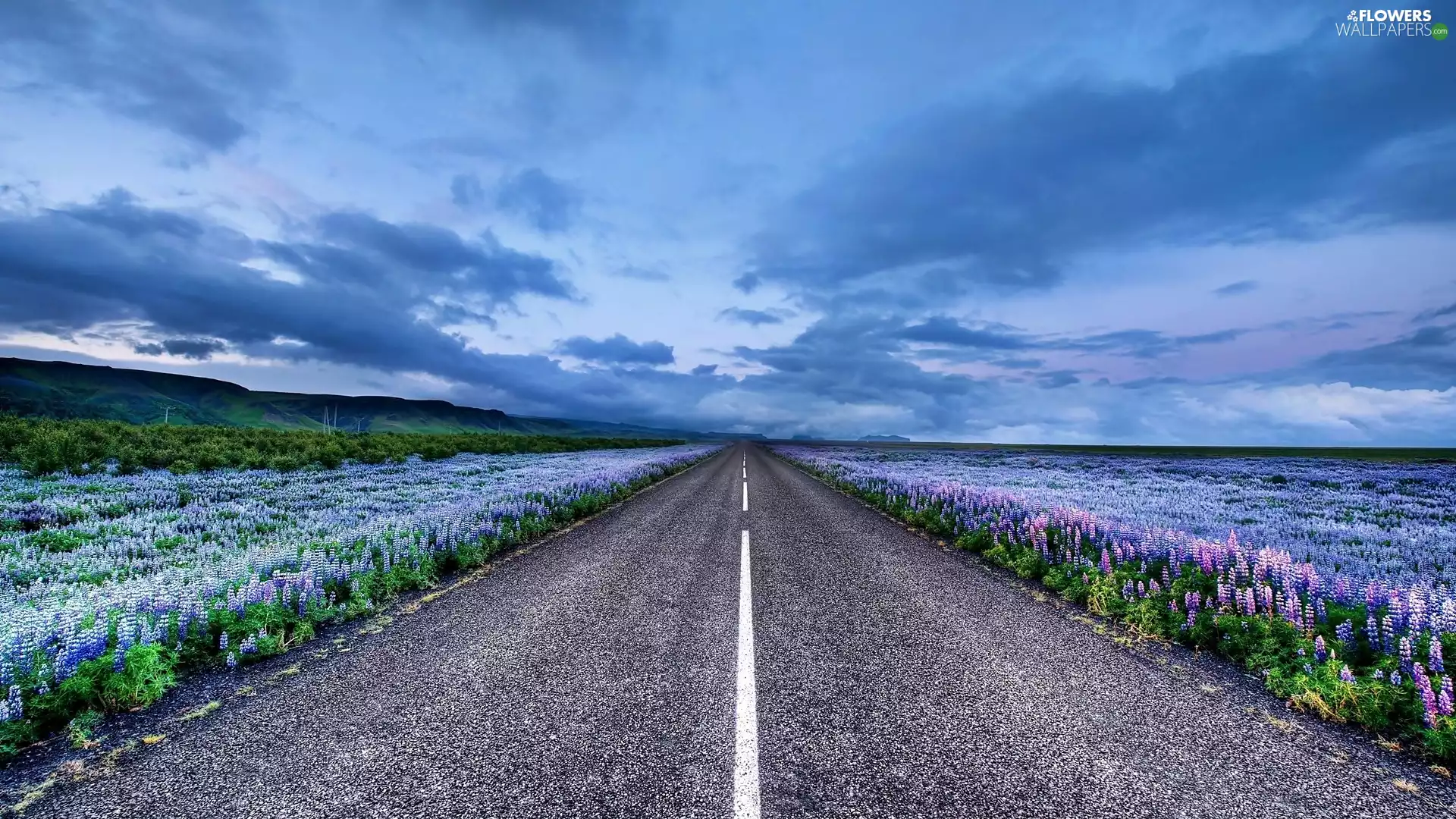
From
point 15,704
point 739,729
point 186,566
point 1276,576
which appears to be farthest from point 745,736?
point 186,566

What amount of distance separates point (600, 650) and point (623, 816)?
2.64 m

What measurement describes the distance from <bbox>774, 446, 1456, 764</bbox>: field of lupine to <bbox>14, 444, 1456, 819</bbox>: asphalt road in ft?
1.62

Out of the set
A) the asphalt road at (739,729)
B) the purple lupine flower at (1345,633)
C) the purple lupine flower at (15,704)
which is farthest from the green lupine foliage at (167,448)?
the purple lupine flower at (1345,633)

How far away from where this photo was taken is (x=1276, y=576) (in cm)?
660

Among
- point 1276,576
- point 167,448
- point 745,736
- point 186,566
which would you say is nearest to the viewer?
point 745,736

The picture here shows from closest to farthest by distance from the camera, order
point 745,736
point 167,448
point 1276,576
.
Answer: point 745,736 < point 1276,576 < point 167,448

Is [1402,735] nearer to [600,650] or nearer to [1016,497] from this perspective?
[600,650]

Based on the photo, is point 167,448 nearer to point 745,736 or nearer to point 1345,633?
point 745,736

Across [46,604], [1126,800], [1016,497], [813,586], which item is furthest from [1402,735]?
[46,604]

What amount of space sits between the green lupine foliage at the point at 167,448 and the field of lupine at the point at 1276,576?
28.1m

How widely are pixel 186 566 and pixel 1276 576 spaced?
13954mm

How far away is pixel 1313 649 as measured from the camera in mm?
5285

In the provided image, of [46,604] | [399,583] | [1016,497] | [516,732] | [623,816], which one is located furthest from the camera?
[1016,497]

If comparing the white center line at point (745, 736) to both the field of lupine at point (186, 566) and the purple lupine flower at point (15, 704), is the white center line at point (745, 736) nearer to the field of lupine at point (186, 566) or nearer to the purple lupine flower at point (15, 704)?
the field of lupine at point (186, 566)
